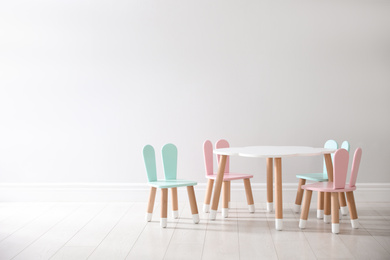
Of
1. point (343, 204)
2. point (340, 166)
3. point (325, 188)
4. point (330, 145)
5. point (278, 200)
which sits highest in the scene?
point (330, 145)

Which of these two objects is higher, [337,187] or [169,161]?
[169,161]

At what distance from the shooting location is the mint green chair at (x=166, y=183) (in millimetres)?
4368

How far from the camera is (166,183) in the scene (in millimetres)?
4445

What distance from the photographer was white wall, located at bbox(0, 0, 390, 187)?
5.34 m

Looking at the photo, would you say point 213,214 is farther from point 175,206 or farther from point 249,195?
point 249,195

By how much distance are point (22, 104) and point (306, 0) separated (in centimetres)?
318

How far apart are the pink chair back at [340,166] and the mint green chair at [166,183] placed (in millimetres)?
1193

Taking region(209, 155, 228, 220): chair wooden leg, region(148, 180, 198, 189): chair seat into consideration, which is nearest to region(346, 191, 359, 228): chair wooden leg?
region(209, 155, 228, 220): chair wooden leg

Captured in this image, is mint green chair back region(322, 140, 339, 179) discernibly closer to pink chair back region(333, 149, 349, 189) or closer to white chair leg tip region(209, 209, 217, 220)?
pink chair back region(333, 149, 349, 189)

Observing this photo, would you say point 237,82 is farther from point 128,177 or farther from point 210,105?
point 128,177

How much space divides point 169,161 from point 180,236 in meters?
0.89

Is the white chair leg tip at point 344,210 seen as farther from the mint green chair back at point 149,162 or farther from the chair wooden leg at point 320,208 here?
the mint green chair back at point 149,162

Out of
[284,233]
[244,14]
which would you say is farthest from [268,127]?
[284,233]

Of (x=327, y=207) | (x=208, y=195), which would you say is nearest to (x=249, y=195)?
(x=208, y=195)
